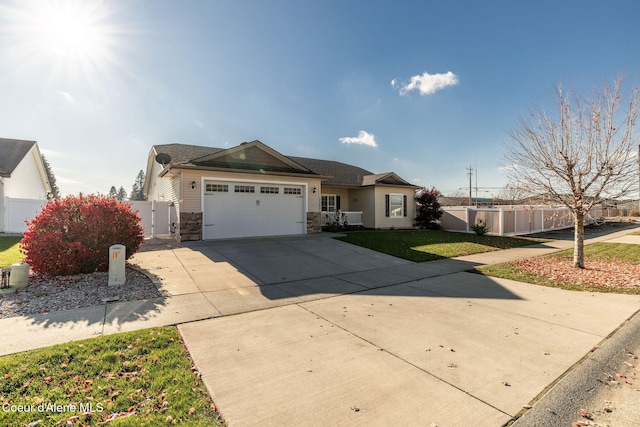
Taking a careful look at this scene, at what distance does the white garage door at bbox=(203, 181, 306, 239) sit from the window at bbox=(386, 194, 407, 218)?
7.11 metres

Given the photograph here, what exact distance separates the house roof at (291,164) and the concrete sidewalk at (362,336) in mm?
6290

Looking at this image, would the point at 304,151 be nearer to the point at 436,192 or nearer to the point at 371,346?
the point at 436,192

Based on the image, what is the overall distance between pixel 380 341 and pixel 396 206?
16.6 m

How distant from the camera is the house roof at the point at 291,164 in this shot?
12789mm

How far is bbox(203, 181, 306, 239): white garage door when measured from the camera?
1254 centimetres

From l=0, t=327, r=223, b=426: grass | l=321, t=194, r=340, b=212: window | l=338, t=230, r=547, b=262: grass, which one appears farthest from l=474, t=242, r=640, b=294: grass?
l=321, t=194, r=340, b=212: window

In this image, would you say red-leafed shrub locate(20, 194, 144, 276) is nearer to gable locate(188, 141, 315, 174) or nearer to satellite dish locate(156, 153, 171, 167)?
gable locate(188, 141, 315, 174)

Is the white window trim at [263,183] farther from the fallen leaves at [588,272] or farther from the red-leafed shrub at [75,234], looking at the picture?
the fallen leaves at [588,272]

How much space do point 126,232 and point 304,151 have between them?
1752cm

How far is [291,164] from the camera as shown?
47.6 feet

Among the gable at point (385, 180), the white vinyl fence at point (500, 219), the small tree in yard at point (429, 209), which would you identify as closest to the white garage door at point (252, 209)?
the gable at point (385, 180)

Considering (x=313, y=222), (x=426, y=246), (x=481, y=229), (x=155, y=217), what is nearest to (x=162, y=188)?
(x=155, y=217)

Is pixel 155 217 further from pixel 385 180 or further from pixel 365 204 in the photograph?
pixel 385 180

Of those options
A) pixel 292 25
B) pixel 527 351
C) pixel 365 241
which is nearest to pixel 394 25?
pixel 292 25
